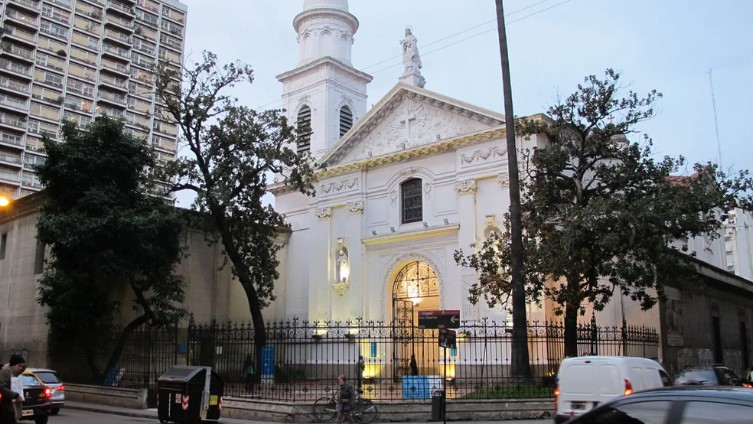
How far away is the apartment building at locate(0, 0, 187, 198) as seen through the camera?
206 ft

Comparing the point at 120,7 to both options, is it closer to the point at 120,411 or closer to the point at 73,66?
the point at 73,66

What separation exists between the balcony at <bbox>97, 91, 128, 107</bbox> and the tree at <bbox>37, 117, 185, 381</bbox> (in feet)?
155

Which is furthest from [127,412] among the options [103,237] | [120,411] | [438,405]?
[438,405]

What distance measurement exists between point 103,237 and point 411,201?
14.7 meters

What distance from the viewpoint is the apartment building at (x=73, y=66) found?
6266 cm

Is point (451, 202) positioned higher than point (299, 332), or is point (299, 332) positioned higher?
point (451, 202)

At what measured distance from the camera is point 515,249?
20.9m

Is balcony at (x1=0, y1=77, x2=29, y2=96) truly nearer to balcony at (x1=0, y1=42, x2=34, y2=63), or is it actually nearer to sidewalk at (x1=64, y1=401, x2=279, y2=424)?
balcony at (x1=0, y1=42, x2=34, y2=63)

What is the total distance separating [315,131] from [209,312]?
1392cm

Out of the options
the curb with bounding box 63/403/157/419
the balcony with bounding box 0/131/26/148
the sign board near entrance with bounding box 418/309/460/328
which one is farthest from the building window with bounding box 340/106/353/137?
the balcony with bounding box 0/131/26/148

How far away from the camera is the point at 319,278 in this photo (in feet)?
118

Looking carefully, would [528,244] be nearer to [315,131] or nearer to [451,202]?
[451,202]

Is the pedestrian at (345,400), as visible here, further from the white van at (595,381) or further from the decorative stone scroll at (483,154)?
the decorative stone scroll at (483,154)

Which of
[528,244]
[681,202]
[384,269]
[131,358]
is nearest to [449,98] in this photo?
[384,269]
